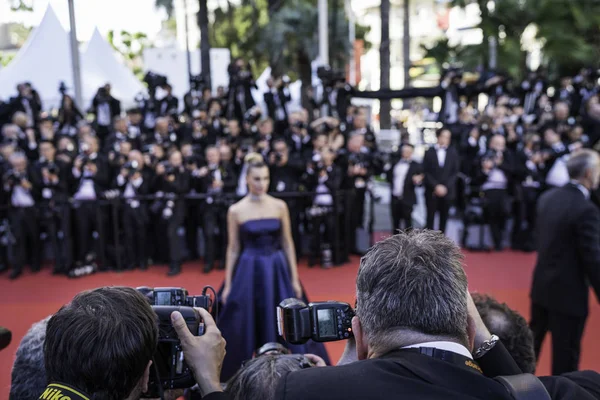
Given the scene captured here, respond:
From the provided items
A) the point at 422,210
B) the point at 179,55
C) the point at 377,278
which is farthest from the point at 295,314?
the point at 179,55

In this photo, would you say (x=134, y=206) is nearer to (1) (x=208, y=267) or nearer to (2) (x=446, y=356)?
(1) (x=208, y=267)

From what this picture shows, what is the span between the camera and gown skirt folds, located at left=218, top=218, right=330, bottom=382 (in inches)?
173

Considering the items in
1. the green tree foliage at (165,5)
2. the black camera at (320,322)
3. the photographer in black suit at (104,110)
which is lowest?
the black camera at (320,322)

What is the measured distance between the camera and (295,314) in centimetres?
178

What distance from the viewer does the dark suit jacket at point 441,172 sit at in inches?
334

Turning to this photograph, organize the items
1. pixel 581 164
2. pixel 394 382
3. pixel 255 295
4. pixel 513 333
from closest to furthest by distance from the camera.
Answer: pixel 394 382 → pixel 513 333 → pixel 581 164 → pixel 255 295

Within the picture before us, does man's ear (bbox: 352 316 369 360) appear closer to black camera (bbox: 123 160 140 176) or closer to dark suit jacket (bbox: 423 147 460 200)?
black camera (bbox: 123 160 140 176)

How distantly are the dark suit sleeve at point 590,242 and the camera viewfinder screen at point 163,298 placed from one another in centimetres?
280

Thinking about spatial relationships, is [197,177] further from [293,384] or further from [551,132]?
[293,384]

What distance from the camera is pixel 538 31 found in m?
17.8

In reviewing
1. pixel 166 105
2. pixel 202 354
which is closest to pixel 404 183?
pixel 166 105

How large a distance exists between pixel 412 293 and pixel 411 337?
0.10 metres

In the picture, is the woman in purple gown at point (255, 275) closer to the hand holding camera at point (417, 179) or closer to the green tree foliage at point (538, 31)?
the hand holding camera at point (417, 179)

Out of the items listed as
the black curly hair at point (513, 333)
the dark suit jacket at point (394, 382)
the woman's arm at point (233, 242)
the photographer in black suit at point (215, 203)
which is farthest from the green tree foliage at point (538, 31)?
the dark suit jacket at point (394, 382)
